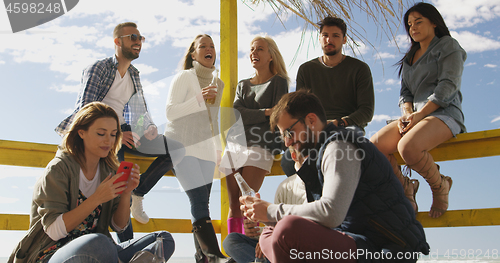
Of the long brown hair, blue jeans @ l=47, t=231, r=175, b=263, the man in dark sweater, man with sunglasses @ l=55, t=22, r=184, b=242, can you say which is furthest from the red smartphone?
the man in dark sweater

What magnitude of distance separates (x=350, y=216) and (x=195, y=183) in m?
1.52

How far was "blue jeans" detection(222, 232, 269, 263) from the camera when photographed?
8.16 ft

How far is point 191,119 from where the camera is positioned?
3.14 m

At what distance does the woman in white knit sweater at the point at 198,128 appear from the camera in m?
2.87

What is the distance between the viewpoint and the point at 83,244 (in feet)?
5.97

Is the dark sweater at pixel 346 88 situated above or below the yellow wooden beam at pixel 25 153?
above

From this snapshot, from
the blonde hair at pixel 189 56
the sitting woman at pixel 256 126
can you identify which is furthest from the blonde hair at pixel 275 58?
the blonde hair at pixel 189 56

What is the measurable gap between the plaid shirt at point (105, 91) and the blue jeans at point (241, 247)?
3.63 ft

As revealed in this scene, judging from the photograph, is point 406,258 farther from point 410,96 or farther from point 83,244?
point 410,96

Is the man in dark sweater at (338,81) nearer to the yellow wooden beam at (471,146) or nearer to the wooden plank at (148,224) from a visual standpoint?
the yellow wooden beam at (471,146)

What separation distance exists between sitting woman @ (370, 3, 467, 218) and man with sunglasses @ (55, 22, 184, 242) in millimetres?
1610

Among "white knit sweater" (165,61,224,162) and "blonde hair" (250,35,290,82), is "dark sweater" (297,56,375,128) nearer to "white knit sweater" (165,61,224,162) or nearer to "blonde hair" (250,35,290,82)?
"blonde hair" (250,35,290,82)

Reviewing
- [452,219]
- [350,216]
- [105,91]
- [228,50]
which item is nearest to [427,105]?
[452,219]

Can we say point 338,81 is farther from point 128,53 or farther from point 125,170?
point 125,170
